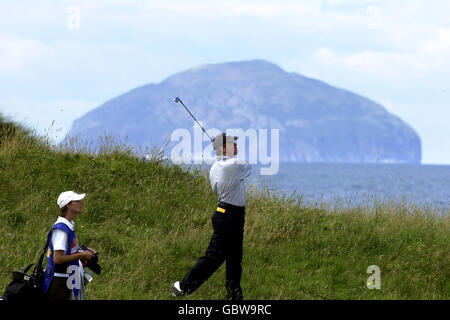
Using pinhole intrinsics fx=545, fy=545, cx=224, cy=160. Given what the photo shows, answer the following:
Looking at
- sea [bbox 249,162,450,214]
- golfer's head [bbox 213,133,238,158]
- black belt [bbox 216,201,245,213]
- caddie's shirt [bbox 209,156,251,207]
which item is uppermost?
golfer's head [bbox 213,133,238,158]

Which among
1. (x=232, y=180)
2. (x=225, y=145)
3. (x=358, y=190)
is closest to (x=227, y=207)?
(x=232, y=180)

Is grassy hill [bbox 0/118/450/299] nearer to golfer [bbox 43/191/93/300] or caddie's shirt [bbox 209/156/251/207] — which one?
caddie's shirt [bbox 209/156/251/207]

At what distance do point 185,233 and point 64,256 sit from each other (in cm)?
529

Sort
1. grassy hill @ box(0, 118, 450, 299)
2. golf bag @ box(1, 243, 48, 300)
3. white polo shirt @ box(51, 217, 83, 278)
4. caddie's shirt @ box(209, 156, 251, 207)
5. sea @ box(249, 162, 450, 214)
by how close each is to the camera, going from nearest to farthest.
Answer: golf bag @ box(1, 243, 48, 300)
white polo shirt @ box(51, 217, 83, 278)
caddie's shirt @ box(209, 156, 251, 207)
grassy hill @ box(0, 118, 450, 299)
sea @ box(249, 162, 450, 214)

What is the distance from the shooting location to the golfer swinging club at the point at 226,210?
729 centimetres

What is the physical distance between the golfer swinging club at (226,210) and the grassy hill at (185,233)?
2.95 ft

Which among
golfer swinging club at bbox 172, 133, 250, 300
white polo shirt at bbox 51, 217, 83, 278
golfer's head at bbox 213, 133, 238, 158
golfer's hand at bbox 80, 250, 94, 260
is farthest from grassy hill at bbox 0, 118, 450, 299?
white polo shirt at bbox 51, 217, 83, 278

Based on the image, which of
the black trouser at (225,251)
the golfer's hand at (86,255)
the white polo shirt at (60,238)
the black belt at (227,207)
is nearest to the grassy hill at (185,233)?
the black trouser at (225,251)

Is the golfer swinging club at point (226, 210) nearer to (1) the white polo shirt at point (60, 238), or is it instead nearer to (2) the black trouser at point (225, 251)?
(2) the black trouser at point (225, 251)

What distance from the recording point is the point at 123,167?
13688 millimetres

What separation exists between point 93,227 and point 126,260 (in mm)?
1957

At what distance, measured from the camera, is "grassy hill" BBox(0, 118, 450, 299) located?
8805mm

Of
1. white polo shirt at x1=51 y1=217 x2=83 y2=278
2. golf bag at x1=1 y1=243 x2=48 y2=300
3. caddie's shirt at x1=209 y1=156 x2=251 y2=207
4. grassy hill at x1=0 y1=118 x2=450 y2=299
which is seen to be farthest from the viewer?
grassy hill at x1=0 y1=118 x2=450 y2=299

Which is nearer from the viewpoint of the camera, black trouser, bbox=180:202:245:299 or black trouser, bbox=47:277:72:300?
black trouser, bbox=47:277:72:300
